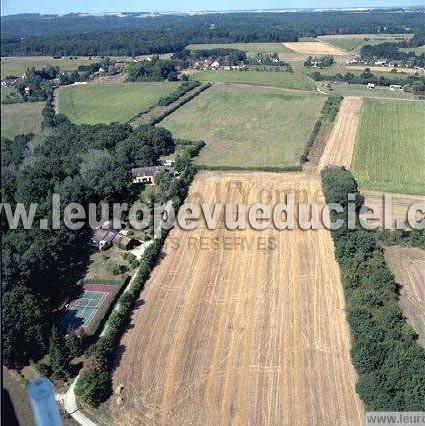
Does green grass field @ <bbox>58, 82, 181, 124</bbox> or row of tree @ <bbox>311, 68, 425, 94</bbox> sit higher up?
row of tree @ <bbox>311, 68, 425, 94</bbox>

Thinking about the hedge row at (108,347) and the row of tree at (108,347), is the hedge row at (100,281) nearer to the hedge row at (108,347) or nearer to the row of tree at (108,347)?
the hedge row at (108,347)

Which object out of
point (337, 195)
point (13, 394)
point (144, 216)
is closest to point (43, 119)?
point (144, 216)

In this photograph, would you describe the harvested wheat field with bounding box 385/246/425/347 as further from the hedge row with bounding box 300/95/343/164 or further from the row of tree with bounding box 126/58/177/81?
the row of tree with bounding box 126/58/177/81

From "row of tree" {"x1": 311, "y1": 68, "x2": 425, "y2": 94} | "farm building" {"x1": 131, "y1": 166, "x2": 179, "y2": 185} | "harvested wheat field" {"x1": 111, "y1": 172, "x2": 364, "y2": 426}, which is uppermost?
"row of tree" {"x1": 311, "y1": 68, "x2": 425, "y2": 94}

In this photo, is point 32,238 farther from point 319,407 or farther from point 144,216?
point 319,407

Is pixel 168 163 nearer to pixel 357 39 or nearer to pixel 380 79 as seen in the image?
pixel 380 79

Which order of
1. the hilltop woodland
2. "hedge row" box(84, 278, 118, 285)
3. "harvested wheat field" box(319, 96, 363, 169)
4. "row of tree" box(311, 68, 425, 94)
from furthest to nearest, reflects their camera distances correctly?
"row of tree" box(311, 68, 425, 94) → "harvested wheat field" box(319, 96, 363, 169) → "hedge row" box(84, 278, 118, 285) → the hilltop woodland

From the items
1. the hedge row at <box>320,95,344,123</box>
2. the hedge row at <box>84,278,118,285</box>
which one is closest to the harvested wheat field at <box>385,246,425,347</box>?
the hedge row at <box>84,278,118,285</box>
